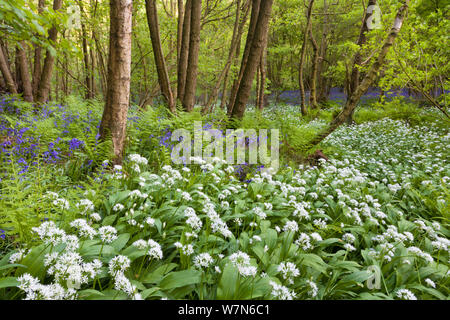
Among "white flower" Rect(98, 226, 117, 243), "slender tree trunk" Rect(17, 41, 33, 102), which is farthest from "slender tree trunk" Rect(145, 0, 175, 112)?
"white flower" Rect(98, 226, 117, 243)

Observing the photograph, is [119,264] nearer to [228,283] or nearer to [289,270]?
[228,283]

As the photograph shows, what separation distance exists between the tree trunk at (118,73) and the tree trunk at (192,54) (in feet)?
8.79

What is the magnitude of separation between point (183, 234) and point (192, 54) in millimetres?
4785

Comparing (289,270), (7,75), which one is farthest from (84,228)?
(7,75)

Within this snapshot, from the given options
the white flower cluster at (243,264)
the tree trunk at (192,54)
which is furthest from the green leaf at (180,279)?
the tree trunk at (192,54)

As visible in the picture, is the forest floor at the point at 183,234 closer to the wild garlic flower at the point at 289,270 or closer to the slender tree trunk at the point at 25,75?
the wild garlic flower at the point at 289,270

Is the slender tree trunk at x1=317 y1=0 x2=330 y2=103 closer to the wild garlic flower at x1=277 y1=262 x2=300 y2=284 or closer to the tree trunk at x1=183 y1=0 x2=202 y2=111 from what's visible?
the tree trunk at x1=183 y1=0 x2=202 y2=111

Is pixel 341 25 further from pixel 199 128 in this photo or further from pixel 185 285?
pixel 185 285

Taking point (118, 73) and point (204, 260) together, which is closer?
point (204, 260)

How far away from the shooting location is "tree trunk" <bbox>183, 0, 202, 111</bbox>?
17.4 feet

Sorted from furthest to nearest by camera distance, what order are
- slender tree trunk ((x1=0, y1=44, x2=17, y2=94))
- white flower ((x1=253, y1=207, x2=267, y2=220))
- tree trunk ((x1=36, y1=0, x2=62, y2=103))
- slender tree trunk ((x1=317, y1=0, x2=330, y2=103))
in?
slender tree trunk ((x1=317, y1=0, x2=330, y2=103)), slender tree trunk ((x1=0, y1=44, x2=17, y2=94)), tree trunk ((x1=36, y1=0, x2=62, y2=103)), white flower ((x1=253, y1=207, x2=267, y2=220))

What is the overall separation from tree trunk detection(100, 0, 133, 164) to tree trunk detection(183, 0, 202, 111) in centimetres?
268

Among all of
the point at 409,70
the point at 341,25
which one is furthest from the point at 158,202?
the point at 341,25

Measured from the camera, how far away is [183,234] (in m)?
1.89
